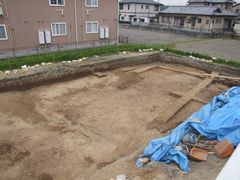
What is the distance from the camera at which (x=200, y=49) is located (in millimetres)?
18172

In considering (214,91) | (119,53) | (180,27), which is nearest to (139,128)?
(214,91)

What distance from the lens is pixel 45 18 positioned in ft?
47.9

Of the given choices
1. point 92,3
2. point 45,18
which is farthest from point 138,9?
point 45,18

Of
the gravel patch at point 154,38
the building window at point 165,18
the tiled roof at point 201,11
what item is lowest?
the gravel patch at point 154,38

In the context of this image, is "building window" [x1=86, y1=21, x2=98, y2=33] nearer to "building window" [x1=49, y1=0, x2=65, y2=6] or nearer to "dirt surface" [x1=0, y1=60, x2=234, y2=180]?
"building window" [x1=49, y1=0, x2=65, y2=6]

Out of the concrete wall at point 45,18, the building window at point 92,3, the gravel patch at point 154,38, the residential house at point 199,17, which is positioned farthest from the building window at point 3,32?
the residential house at point 199,17

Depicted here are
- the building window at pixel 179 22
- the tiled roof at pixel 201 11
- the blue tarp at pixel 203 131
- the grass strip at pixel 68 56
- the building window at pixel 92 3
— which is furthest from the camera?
the building window at pixel 179 22

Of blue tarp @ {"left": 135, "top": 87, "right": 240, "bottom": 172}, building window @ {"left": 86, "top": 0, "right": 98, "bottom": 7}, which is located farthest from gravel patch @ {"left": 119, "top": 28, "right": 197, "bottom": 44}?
→ blue tarp @ {"left": 135, "top": 87, "right": 240, "bottom": 172}

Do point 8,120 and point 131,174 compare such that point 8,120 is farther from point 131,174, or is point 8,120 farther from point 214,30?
point 214,30

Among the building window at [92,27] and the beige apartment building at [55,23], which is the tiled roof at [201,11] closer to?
the beige apartment building at [55,23]

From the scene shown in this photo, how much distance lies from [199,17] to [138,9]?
14.2 m

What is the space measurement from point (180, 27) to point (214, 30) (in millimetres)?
5320

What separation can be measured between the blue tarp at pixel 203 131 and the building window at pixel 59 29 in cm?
1293

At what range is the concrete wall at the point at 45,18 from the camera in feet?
43.7
